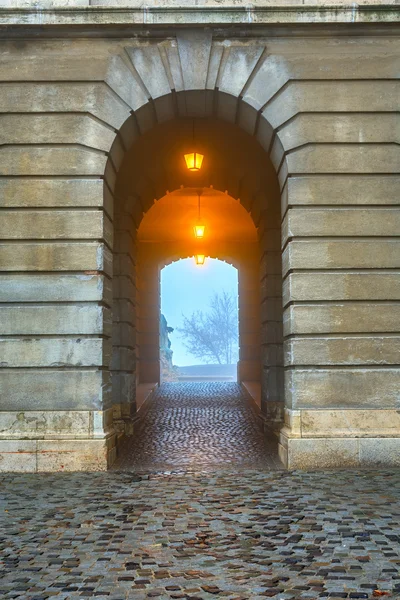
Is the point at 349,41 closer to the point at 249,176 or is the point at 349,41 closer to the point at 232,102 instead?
the point at 232,102

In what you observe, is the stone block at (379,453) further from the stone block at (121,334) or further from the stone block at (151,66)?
the stone block at (151,66)

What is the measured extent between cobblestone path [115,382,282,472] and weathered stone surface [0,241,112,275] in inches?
120

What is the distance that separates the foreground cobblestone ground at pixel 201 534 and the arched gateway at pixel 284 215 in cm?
88

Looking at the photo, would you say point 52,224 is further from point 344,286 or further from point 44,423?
point 344,286

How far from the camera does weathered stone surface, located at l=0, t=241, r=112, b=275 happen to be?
9836mm

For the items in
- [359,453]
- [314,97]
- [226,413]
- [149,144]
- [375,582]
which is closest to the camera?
[375,582]

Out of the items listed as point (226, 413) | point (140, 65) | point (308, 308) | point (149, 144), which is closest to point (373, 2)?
point (140, 65)

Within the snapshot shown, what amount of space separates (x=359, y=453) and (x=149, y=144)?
784 cm

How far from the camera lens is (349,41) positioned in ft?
33.2

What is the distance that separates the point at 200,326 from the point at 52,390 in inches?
2708

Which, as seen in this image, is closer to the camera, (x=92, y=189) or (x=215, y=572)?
(x=215, y=572)

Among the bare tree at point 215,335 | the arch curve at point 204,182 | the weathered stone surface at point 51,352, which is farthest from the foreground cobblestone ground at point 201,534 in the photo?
the bare tree at point 215,335

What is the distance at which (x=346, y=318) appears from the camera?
31.9 ft

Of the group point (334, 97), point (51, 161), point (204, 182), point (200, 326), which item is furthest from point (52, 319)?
point (200, 326)
